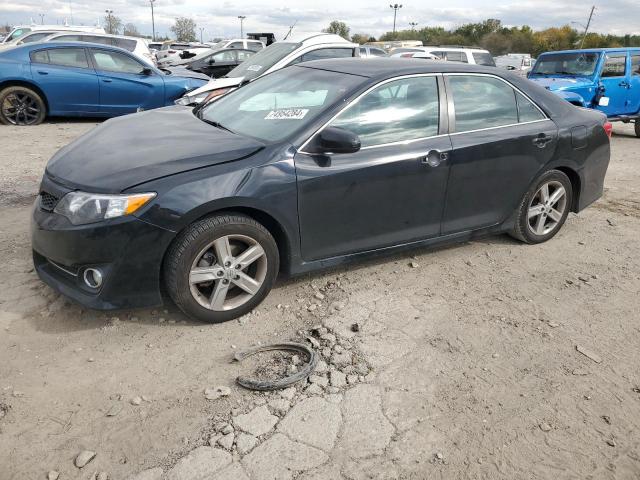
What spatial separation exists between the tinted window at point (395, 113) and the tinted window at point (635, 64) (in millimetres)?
9027

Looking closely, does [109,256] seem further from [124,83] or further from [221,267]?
[124,83]

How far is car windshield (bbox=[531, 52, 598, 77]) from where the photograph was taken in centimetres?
1078

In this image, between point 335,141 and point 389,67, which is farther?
point 389,67

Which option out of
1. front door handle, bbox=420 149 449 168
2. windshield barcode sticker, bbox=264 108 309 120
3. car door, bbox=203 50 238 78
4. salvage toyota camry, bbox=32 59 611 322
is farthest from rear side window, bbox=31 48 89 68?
front door handle, bbox=420 149 449 168

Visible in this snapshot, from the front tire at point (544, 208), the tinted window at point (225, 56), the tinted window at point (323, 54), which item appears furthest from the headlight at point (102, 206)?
the tinted window at point (225, 56)

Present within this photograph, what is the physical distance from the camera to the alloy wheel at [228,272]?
3.27 metres

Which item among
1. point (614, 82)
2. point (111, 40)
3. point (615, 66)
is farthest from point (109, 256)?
point (111, 40)

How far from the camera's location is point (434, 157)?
3912 millimetres

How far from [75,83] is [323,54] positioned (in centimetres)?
436

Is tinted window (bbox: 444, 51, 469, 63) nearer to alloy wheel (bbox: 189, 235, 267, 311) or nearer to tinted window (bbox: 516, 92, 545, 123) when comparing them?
tinted window (bbox: 516, 92, 545, 123)

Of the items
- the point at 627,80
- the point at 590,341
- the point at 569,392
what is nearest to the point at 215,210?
the point at 569,392

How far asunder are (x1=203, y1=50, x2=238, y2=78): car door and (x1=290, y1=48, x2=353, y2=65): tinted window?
324 inches

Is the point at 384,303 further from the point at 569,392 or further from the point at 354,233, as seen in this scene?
the point at 569,392

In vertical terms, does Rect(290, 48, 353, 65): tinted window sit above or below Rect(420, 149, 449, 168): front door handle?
above
